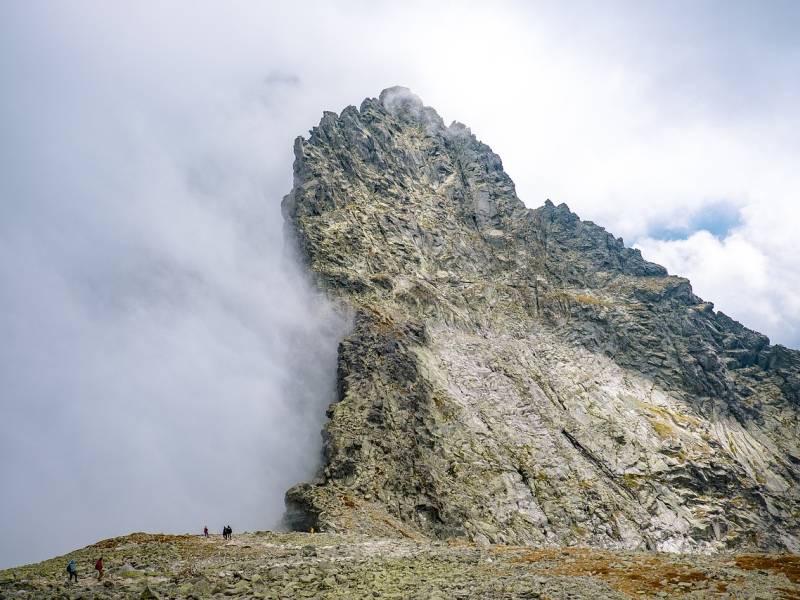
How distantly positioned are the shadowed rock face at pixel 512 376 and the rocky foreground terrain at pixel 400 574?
21.3m

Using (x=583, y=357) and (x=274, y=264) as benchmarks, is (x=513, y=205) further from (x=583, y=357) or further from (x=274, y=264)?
(x=274, y=264)

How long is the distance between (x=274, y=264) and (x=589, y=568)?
110 meters

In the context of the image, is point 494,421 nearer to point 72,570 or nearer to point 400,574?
point 400,574

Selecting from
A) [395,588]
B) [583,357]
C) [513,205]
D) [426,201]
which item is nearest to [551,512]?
[583,357]

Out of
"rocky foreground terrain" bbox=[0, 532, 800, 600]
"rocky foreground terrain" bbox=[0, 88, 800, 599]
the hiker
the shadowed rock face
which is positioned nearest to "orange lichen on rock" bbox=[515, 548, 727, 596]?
"rocky foreground terrain" bbox=[0, 532, 800, 600]

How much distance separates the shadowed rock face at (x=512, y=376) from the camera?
72625 mm

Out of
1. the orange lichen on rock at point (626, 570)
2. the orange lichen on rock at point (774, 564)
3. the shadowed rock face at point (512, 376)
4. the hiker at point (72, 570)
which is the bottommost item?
the orange lichen on rock at point (774, 564)

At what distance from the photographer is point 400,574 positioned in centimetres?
2920

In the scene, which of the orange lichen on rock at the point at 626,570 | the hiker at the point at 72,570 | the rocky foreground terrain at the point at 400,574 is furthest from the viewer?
the hiker at the point at 72,570

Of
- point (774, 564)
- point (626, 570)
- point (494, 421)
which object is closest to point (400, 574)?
point (626, 570)

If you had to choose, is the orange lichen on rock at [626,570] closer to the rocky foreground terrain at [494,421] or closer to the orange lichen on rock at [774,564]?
the rocky foreground terrain at [494,421]

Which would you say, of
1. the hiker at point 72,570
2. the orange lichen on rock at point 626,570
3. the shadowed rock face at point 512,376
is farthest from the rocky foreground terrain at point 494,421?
the hiker at point 72,570

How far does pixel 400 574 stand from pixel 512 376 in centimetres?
7228

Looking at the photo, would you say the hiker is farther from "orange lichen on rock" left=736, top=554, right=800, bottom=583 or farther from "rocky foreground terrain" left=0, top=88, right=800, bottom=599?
"orange lichen on rock" left=736, top=554, right=800, bottom=583
